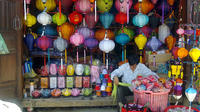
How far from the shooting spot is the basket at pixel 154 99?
10.4ft

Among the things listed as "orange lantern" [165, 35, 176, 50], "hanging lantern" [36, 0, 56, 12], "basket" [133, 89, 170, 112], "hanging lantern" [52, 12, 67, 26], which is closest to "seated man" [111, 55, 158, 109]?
"basket" [133, 89, 170, 112]

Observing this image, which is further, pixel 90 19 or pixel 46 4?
pixel 46 4

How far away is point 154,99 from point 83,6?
90.4 inches

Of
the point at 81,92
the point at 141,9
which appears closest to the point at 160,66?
the point at 141,9

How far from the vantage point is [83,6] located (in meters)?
4.72

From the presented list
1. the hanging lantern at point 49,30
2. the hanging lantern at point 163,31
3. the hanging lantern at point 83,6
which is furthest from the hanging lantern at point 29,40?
the hanging lantern at point 163,31

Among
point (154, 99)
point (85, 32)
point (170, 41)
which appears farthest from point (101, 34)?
point (154, 99)

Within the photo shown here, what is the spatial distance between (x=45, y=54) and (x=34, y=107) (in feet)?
3.71

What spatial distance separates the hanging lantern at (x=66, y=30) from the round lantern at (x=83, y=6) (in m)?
0.41

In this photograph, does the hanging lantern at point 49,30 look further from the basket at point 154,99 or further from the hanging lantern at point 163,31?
the basket at point 154,99

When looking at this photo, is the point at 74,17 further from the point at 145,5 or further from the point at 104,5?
the point at 145,5

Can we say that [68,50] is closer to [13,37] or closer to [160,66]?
[13,37]

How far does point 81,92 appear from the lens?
511 cm

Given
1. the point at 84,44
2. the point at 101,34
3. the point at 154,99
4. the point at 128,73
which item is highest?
the point at 101,34
